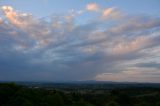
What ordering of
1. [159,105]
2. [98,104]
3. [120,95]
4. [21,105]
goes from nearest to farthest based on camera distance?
1. [21,105]
2. [159,105]
3. [98,104]
4. [120,95]

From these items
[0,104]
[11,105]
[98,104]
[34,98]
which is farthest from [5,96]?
[98,104]

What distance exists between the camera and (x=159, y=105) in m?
77.4

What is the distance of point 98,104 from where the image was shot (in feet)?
325

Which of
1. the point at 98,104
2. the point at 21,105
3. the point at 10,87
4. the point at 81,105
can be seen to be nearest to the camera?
the point at 21,105

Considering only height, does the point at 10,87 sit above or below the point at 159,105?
above

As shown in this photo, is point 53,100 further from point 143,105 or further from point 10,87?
point 143,105

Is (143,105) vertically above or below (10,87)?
below

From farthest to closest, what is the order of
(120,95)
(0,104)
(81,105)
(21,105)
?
(120,95) → (0,104) → (81,105) → (21,105)

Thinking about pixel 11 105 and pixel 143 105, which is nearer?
pixel 11 105

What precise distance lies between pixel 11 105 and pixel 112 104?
2523 cm

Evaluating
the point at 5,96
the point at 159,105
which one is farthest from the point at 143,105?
the point at 5,96

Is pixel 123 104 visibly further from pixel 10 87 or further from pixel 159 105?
pixel 10 87

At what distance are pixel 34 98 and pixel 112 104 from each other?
18607 millimetres

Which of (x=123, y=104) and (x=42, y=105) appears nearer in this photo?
(x=42, y=105)
